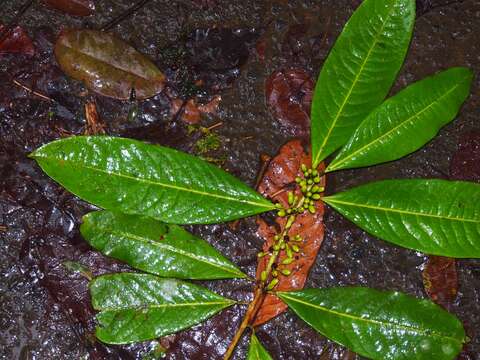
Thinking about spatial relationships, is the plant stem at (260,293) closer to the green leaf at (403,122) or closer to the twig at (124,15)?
the green leaf at (403,122)

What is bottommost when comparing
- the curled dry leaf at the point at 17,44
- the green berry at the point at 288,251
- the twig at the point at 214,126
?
the green berry at the point at 288,251

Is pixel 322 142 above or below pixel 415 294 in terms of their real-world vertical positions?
above

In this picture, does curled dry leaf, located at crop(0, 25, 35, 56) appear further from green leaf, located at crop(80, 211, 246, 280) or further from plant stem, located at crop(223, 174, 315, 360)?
plant stem, located at crop(223, 174, 315, 360)

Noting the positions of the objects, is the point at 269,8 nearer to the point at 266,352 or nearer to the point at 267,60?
the point at 267,60

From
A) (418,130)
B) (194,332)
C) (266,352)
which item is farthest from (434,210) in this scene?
(194,332)

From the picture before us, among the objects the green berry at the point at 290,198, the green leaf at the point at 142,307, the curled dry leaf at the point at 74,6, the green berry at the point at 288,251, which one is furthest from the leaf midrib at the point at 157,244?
the curled dry leaf at the point at 74,6
